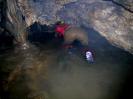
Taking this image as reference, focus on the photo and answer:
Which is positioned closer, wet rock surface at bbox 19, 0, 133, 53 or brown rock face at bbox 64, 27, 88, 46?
wet rock surface at bbox 19, 0, 133, 53

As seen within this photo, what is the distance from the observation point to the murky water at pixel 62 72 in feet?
21.5

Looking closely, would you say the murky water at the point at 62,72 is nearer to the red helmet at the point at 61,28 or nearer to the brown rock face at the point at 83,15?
the red helmet at the point at 61,28

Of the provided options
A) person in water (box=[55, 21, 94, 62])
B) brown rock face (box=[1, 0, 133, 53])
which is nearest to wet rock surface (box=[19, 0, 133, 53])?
brown rock face (box=[1, 0, 133, 53])

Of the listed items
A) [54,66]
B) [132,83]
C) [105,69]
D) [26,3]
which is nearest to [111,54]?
[105,69]

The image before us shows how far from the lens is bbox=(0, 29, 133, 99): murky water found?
655 cm

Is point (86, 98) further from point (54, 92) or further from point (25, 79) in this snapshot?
point (25, 79)

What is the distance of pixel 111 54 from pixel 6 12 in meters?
4.48

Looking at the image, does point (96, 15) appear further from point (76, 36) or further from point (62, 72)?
point (62, 72)

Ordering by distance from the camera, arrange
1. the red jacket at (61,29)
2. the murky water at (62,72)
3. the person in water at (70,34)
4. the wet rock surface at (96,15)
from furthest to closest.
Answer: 1. the red jacket at (61,29)
2. the person in water at (70,34)
3. the wet rock surface at (96,15)
4. the murky water at (62,72)

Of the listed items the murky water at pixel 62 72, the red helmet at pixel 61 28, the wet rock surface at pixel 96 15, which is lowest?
the murky water at pixel 62 72

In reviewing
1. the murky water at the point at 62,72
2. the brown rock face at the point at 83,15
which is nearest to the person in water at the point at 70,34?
the murky water at the point at 62,72

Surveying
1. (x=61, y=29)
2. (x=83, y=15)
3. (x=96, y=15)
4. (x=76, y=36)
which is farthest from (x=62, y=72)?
(x=83, y=15)

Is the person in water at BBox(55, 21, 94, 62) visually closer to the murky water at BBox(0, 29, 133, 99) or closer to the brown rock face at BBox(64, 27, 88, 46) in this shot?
the brown rock face at BBox(64, 27, 88, 46)

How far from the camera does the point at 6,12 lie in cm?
879
